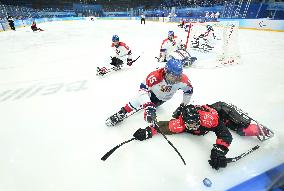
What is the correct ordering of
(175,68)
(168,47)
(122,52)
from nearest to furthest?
1. (175,68)
2. (122,52)
3. (168,47)

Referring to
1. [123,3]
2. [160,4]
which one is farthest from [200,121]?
[123,3]

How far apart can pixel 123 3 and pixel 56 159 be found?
47.8 meters

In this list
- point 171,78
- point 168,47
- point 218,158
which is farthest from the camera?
point 168,47

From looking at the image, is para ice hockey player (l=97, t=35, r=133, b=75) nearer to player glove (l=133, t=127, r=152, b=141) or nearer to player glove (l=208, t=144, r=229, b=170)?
player glove (l=133, t=127, r=152, b=141)

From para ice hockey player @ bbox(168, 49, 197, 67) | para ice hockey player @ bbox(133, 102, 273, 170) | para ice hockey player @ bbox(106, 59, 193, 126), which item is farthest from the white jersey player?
para ice hockey player @ bbox(133, 102, 273, 170)

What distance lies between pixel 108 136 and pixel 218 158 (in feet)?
4.88

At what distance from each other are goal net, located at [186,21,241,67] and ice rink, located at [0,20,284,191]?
63 centimetres

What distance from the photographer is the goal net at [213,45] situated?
6.29 meters

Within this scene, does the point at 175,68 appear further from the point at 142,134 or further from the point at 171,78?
the point at 142,134

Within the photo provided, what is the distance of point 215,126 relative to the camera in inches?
101

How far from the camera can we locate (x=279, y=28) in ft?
44.6

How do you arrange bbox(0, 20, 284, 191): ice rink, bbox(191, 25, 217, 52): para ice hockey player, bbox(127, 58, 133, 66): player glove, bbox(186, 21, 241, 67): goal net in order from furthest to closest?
bbox(191, 25, 217, 52): para ice hockey player, bbox(186, 21, 241, 67): goal net, bbox(127, 58, 133, 66): player glove, bbox(0, 20, 284, 191): ice rink

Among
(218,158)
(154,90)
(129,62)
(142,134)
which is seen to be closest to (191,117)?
(218,158)

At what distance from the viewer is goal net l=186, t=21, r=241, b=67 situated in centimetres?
629
